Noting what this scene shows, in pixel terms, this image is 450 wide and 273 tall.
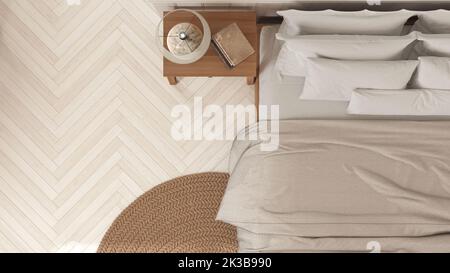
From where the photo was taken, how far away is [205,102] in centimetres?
241

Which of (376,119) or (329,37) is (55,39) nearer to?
(329,37)

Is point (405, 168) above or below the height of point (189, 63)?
below

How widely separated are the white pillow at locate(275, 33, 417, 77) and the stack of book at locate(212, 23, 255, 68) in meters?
0.17

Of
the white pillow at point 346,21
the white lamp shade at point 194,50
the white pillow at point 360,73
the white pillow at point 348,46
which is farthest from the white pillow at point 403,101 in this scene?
the white lamp shade at point 194,50

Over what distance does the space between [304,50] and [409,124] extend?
56 cm

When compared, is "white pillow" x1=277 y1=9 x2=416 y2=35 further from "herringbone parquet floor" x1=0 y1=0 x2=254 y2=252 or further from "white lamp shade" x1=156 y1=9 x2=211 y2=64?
"herringbone parquet floor" x1=0 y1=0 x2=254 y2=252

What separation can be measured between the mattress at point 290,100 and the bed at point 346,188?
0.06 ft

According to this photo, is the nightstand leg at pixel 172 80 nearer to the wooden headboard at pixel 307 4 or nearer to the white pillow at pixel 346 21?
the wooden headboard at pixel 307 4

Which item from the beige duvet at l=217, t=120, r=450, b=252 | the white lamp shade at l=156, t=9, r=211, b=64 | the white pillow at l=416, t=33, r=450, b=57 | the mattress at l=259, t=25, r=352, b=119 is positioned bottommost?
the beige duvet at l=217, t=120, r=450, b=252

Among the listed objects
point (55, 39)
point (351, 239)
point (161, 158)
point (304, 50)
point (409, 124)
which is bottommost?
point (351, 239)

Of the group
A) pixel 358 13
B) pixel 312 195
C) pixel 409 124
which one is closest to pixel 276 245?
pixel 312 195

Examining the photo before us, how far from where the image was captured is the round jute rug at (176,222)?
2273 millimetres

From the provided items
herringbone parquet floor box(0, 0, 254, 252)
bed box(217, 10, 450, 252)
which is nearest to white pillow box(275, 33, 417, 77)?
bed box(217, 10, 450, 252)

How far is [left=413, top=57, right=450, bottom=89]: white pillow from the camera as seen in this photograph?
72.4 inches
